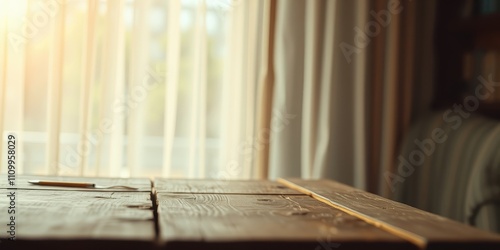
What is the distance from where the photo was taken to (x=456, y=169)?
6.46ft

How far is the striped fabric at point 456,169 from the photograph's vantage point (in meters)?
1.77

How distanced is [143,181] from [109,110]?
2.50 ft

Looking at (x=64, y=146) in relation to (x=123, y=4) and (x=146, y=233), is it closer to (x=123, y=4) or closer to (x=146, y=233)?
(x=123, y=4)

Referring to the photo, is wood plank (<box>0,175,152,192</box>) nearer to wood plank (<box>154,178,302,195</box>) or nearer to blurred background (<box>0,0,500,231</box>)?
wood plank (<box>154,178,302,195</box>)

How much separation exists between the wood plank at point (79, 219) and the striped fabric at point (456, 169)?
3.65ft

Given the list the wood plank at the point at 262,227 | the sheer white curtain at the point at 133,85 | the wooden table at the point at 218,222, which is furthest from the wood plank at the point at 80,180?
the sheer white curtain at the point at 133,85

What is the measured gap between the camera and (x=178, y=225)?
28.0 inches

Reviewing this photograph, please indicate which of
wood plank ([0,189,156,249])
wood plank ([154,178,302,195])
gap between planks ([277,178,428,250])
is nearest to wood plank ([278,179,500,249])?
gap between planks ([277,178,428,250])

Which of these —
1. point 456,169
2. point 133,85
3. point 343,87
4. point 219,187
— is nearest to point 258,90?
point 343,87

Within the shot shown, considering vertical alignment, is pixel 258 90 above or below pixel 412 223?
above

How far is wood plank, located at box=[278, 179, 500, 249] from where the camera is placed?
0.67 meters

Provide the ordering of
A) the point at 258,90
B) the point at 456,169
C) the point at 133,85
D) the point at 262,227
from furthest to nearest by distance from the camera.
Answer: the point at 258,90, the point at 133,85, the point at 456,169, the point at 262,227

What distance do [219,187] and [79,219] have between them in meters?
0.56

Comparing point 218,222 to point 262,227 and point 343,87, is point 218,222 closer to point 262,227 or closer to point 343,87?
point 262,227
